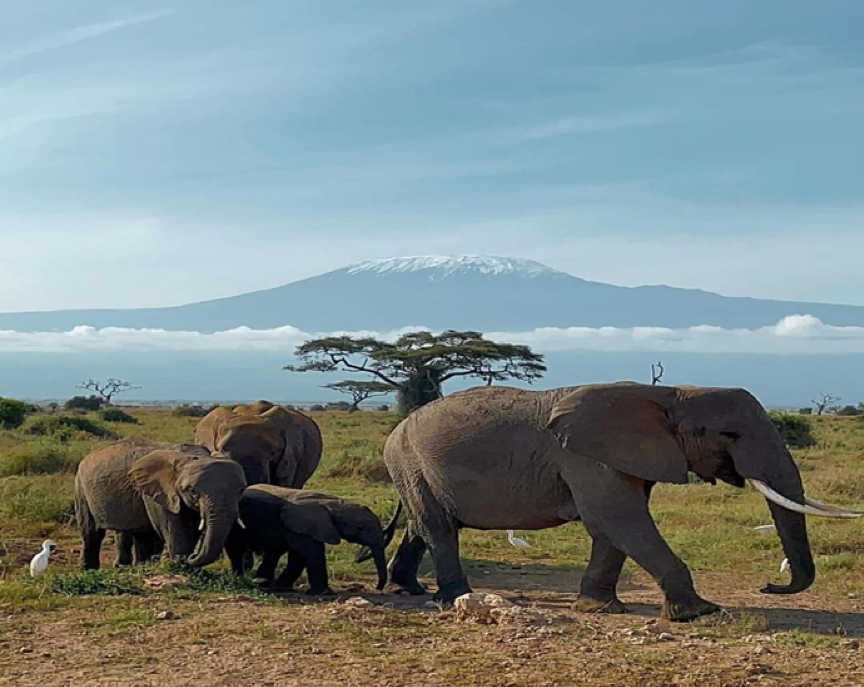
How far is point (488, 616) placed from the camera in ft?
28.8

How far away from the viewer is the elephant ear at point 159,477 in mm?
11117

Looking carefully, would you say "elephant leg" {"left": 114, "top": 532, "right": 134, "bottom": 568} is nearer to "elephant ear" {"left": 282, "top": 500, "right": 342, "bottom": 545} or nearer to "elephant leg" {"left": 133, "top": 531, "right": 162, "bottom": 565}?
"elephant leg" {"left": 133, "top": 531, "right": 162, "bottom": 565}

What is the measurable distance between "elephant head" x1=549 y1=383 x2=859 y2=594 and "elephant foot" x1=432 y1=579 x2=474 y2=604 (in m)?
1.71

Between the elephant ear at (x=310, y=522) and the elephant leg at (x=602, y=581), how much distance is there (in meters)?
2.42

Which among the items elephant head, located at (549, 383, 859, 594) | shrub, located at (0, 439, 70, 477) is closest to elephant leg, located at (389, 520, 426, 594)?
elephant head, located at (549, 383, 859, 594)

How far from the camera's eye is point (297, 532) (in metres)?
11.0

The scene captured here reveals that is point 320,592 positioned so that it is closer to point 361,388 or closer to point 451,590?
point 451,590

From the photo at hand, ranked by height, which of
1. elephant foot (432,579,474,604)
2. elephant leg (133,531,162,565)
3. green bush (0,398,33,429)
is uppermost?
green bush (0,398,33,429)

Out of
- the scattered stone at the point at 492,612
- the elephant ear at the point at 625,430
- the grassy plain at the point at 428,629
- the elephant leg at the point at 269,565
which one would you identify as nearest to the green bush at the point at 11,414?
the grassy plain at the point at 428,629

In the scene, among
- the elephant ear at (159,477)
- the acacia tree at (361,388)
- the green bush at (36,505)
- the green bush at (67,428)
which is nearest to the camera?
the elephant ear at (159,477)

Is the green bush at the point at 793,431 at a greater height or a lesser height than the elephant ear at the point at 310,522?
lesser

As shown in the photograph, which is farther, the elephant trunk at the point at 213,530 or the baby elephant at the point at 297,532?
the baby elephant at the point at 297,532

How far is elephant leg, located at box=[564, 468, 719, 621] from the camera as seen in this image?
958cm

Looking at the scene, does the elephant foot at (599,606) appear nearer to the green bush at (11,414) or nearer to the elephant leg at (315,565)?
the elephant leg at (315,565)
